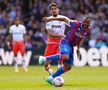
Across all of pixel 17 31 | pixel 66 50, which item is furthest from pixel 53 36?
pixel 17 31

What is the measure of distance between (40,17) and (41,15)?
0.45 feet

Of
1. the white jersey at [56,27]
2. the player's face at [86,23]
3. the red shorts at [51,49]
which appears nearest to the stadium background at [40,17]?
the white jersey at [56,27]

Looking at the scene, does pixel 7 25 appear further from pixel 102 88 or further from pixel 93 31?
pixel 102 88

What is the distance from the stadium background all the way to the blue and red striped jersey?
40.6 ft

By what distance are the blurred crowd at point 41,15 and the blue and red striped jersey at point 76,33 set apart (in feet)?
41.0

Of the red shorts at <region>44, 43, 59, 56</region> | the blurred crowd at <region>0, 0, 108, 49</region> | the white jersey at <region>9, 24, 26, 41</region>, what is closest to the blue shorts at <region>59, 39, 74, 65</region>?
the red shorts at <region>44, 43, 59, 56</region>

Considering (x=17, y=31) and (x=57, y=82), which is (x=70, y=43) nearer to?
(x=57, y=82)

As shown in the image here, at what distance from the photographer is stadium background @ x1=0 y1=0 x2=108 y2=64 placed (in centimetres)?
2847

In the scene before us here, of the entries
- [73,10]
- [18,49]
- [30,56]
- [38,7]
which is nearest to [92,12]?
[73,10]

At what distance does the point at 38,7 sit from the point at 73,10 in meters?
2.05

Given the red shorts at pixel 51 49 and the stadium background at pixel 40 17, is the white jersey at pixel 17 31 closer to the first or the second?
the stadium background at pixel 40 17

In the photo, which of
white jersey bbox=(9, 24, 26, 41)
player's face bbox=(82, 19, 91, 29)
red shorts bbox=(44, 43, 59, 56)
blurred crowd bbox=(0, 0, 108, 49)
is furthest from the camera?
blurred crowd bbox=(0, 0, 108, 49)

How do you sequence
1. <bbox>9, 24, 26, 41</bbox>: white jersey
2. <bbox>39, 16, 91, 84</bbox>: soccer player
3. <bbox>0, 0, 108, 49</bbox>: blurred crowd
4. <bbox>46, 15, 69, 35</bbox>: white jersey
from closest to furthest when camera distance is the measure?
<bbox>39, 16, 91, 84</bbox>: soccer player < <bbox>46, 15, 69, 35</bbox>: white jersey < <bbox>9, 24, 26, 41</bbox>: white jersey < <bbox>0, 0, 108, 49</bbox>: blurred crowd

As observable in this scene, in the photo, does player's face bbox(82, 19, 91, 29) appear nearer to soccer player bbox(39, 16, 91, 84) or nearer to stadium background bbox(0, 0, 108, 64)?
soccer player bbox(39, 16, 91, 84)
